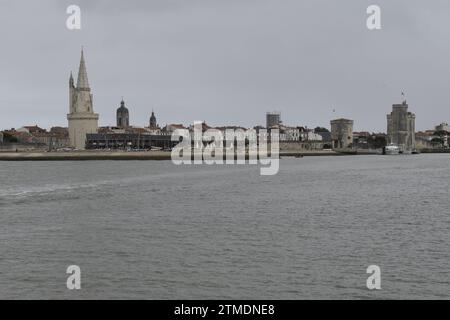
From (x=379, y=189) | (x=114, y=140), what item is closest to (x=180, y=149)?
(x=114, y=140)

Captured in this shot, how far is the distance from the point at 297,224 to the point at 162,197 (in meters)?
16.4

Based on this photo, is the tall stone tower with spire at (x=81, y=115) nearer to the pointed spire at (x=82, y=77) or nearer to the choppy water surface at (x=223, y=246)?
the pointed spire at (x=82, y=77)

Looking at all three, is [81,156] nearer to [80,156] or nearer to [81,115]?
[80,156]

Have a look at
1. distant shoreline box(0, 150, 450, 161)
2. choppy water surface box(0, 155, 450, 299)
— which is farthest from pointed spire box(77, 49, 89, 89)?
choppy water surface box(0, 155, 450, 299)

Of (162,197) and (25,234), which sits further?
(162,197)

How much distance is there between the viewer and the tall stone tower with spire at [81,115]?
165 m

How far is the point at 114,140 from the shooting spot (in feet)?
612

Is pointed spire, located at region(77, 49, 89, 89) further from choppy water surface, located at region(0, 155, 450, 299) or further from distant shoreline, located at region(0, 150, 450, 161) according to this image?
choppy water surface, located at region(0, 155, 450, 299)

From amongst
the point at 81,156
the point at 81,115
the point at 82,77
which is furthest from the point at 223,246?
the point at 81,115

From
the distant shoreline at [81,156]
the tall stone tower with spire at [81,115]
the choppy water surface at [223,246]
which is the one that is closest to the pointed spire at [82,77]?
the tall stone tower with spire at [81,115]

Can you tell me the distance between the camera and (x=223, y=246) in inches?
953

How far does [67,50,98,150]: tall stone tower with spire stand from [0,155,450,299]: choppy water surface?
124m
